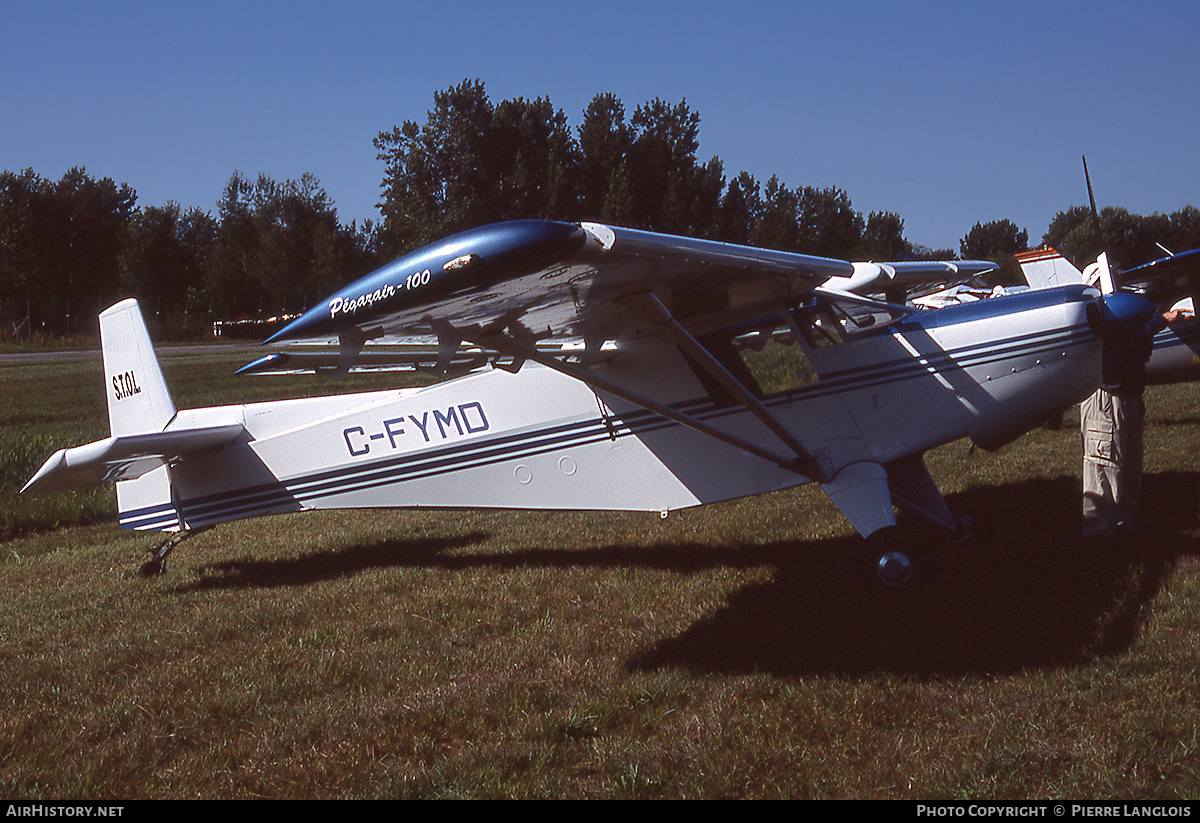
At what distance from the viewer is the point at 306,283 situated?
50.2 metres

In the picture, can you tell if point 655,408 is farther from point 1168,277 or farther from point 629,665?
point 1168,277

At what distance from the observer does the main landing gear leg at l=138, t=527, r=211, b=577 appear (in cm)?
669

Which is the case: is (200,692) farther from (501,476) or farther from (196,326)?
(196,326)

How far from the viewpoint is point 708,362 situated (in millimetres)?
4605

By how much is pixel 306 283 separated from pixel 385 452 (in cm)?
4769

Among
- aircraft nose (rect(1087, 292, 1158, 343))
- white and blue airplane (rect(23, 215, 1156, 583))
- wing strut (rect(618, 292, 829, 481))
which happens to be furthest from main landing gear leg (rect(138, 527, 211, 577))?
aircraft nose (rect(1087, 292, 1158, 343))

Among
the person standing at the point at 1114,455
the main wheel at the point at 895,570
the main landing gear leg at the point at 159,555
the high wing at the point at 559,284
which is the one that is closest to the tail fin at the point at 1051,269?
the person standing at the point at 1114,455

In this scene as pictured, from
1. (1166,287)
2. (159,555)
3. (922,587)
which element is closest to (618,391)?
(922,587)

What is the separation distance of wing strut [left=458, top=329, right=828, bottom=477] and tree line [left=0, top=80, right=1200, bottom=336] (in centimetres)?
1713

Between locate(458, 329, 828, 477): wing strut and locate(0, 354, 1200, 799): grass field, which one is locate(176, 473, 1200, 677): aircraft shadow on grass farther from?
locate(458, 329, 828, 477): wing strut

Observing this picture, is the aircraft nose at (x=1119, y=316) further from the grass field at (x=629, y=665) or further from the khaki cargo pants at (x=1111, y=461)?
the grass field at (x=629, y=665)

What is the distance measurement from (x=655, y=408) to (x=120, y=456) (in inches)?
154

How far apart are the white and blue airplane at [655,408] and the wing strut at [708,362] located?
0.05 feet

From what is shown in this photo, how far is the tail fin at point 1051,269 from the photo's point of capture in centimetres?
841
